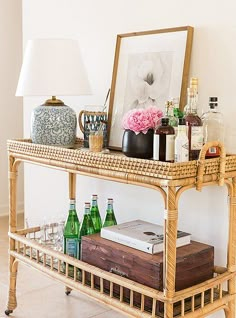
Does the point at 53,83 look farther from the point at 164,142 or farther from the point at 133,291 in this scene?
the point at 133,291

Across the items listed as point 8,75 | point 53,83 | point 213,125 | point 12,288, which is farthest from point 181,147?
point 8,75

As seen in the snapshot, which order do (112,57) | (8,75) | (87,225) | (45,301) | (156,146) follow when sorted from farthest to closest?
1. (8,75)
2. (45,301)
3. (112,57)
4. (87,225)
5. (156,146)

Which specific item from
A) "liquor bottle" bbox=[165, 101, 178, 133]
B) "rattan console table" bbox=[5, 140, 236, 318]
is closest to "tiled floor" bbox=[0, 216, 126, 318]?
"rattan console table" bbox=[5, 140, 236, 318]

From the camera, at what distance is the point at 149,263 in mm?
1610

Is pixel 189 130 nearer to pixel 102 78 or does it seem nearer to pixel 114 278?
pixel 114 278

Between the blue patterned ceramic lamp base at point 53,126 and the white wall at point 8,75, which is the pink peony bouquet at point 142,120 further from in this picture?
the white wall at point 8,75

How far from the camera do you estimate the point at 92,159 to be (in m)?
1.73

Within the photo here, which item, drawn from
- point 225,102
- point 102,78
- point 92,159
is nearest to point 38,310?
point 92,159

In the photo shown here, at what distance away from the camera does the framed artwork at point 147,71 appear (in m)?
1.90

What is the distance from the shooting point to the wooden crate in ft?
5.29

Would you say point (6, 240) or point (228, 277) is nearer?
point (228, 277)

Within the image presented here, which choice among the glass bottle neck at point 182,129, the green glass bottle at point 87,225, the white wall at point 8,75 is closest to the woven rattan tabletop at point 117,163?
the glass bottle neck at point 182,129

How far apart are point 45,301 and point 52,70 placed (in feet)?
3.98

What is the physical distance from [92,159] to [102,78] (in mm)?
719
